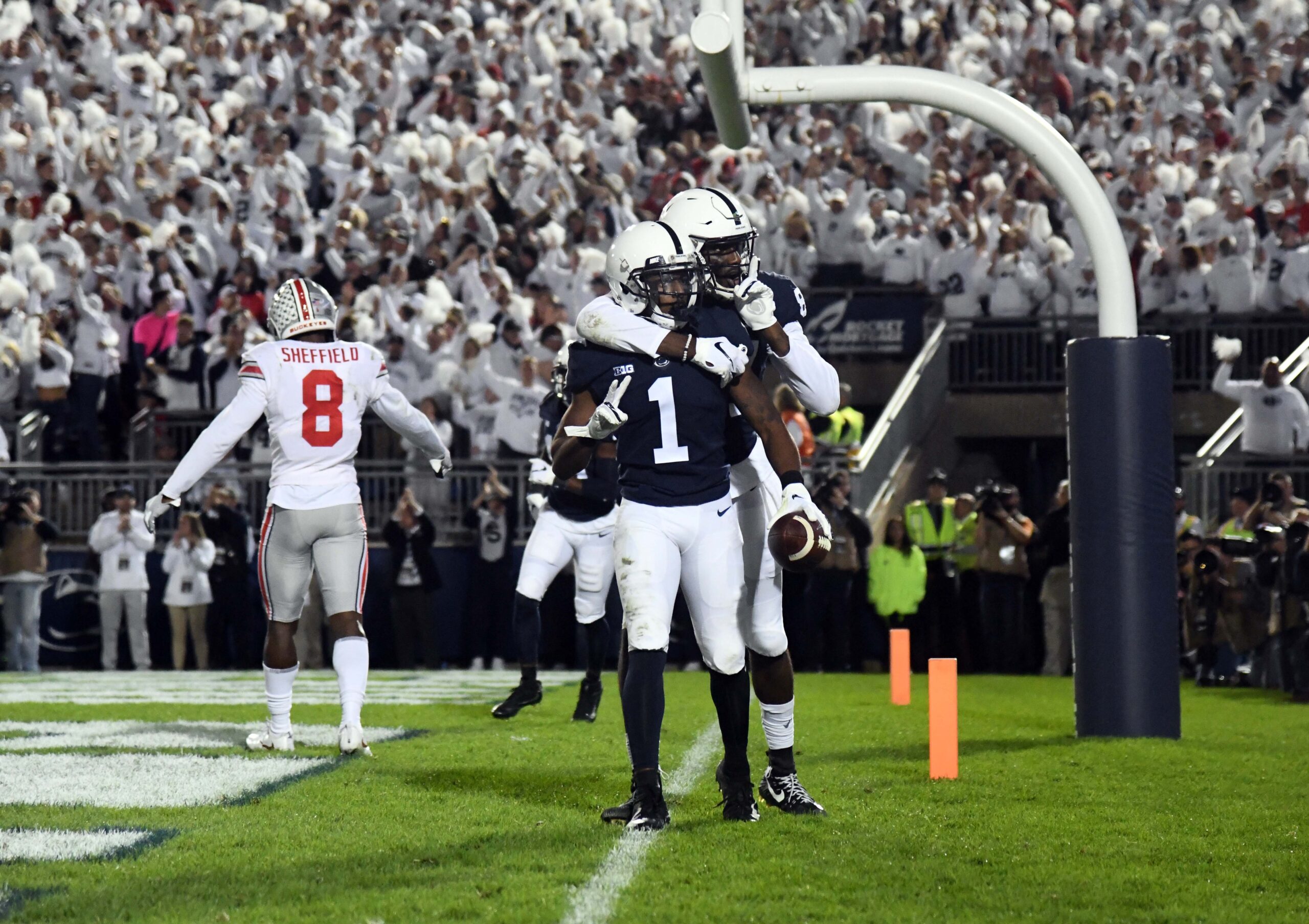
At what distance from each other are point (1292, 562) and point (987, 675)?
369 cm

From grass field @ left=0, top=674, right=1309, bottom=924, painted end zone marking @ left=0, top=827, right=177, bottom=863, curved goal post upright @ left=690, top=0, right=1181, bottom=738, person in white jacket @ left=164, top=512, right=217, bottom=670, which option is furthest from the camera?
person in white jacket @ left=164, top=512, right=217, bottom=670

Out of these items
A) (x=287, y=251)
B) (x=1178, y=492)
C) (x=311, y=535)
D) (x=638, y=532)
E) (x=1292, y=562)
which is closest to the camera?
(x=638, y=532)

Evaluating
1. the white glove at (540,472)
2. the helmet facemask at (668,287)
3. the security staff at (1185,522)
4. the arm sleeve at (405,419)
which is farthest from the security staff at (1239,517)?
the helmet facemask at (668,287)

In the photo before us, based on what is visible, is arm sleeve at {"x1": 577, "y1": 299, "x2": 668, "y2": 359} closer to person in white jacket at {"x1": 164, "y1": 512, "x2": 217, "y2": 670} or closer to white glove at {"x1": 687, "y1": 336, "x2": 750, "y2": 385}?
white glove at {"x1": 687, "y1": 336, "x2": 750, "y2": 385}

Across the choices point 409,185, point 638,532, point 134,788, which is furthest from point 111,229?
point 638,532

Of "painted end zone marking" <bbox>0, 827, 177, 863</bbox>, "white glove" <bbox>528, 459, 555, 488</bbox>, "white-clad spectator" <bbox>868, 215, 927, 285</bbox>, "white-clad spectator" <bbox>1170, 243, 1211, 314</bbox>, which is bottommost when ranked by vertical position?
"painted end zone marking" <bbox>0, 827, 177, 863</bbox>

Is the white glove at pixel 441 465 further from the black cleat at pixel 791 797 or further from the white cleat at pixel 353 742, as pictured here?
the black cleat at pixel 791 797

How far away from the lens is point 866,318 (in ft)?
58.9

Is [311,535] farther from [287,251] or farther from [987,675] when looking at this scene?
[287,251]

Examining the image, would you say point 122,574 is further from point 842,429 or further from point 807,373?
point 807,373

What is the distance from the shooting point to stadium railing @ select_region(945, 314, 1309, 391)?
17188 mm

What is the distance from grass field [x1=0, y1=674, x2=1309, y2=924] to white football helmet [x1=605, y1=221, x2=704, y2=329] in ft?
5.46

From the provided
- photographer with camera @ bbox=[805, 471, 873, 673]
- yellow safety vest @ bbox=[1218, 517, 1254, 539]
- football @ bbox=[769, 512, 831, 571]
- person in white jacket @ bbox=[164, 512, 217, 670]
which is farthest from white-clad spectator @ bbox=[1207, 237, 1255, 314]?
football @ bbox=[769, 512, 831, 571]

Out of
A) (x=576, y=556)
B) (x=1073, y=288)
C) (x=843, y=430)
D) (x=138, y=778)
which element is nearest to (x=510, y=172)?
(x=843, y=430)
